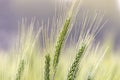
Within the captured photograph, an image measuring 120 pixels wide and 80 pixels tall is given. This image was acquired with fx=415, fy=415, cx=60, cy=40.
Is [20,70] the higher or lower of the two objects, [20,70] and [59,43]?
the lower

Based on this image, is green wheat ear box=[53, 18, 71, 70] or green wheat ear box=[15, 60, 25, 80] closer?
green wheat ear box=[53, 18, 71, 70]

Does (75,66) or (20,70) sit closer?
(75,66)

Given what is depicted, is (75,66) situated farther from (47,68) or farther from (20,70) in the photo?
(20,70)

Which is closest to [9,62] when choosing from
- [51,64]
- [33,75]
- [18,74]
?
[33,75]

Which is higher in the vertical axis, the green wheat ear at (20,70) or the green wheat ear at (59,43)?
the green wheat ear at (59,43)

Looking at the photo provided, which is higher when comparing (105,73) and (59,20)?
(59,20)

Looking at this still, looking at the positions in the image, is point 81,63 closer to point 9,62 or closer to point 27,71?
point 27,71

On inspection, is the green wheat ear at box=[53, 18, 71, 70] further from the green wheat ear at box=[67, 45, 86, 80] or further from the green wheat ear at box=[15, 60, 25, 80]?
the green wheat ear at box=[15, 60, 25, 80]

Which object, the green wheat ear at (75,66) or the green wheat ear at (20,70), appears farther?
the green wheat ear at (20,70)

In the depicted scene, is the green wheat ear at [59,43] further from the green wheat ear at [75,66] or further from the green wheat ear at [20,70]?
the green wheat ear at [20,70]

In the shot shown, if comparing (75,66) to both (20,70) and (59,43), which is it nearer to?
(59,43)

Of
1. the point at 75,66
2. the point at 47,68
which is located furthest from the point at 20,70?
the point at 75,66
